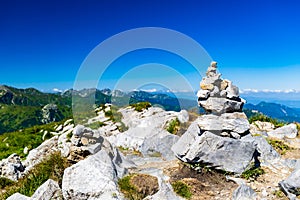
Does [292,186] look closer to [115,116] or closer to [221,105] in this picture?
[221,105]

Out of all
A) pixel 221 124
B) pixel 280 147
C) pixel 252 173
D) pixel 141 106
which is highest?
pixel 221 124

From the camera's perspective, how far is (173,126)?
22375mm

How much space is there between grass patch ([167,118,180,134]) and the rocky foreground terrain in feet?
13.0

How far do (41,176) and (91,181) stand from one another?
365cm

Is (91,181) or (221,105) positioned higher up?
(221,105)

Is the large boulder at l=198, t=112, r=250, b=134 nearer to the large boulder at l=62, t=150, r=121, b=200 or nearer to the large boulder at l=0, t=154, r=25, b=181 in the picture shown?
the large boulder at l=62, t=150, r=121, b=200

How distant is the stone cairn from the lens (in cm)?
1209

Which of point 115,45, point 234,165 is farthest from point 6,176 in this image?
point 115,45

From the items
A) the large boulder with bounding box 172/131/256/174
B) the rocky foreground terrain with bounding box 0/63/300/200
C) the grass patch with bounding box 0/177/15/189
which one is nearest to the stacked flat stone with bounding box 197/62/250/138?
the rocky foreground terrain with bounding box 0/63/300/200

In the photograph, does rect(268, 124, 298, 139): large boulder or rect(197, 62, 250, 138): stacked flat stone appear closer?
rect(197, 62, 250, 138): stacked flat stone

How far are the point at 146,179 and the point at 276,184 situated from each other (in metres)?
5.21

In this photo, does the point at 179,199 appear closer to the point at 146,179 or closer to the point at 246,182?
the point at 146,179

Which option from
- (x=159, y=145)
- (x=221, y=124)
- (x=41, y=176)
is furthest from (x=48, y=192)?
(x=159, y=145)

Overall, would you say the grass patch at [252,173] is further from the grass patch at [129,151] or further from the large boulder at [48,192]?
the grass patch at [129,151]
